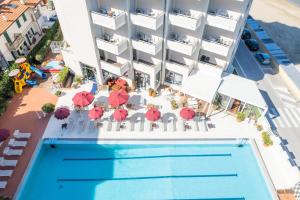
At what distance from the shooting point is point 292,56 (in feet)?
130

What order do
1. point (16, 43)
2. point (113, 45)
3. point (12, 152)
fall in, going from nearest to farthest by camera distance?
point (12, 152) → point (113, 45) → point (16, 43)

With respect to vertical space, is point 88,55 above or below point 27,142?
above

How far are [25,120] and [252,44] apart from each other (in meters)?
35.3

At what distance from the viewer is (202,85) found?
29.4 m

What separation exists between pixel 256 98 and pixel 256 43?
1602 centimetres

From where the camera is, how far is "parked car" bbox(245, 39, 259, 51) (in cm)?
4003

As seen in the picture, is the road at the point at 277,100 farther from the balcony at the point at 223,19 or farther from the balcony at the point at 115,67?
the balcony at the point at 115,67

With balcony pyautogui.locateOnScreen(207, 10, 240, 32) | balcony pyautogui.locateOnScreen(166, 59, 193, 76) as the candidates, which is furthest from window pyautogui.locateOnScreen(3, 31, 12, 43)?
balcony pyautogui.locateOnScreen(207, 10, 240, 32)

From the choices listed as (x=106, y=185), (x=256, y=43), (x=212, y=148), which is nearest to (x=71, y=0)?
(x=106, y=185)

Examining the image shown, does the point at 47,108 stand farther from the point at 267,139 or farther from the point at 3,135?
the point at 267,139

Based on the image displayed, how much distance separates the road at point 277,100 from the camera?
28.3 m

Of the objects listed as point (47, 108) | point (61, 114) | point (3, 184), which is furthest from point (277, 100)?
point (3, 184)

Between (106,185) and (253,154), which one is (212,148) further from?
(106,185)

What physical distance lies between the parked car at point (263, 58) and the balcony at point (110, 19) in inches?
898
